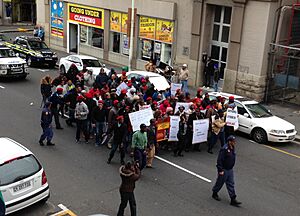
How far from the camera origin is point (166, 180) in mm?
12172

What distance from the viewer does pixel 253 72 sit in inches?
867

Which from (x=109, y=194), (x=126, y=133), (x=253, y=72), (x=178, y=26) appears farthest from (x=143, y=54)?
(x=109, y=194)

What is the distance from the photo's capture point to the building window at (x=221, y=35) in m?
24.0

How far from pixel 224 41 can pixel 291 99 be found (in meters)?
4.93

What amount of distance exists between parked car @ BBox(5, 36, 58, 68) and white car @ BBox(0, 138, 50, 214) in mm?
18852

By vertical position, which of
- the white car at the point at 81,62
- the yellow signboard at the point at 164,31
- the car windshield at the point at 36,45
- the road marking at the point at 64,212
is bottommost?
the road marking at the point at 64,212

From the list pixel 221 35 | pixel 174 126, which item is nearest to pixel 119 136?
pixel 174 126

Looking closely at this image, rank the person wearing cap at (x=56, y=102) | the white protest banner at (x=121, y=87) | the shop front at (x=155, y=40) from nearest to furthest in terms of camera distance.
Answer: the person wearing cap at (x=56, y=102) < the white protest banner at (x=121, y=87) < the shop front at (x=155, y=40)

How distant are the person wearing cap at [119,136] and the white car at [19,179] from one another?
3.34m

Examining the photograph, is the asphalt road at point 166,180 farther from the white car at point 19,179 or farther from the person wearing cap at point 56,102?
the white car at point 19,179

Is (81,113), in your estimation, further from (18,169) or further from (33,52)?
(33,52)

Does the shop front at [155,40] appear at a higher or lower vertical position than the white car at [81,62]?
higher

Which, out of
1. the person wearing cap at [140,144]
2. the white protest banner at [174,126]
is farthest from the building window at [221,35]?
the person wearing cap at [140,144]

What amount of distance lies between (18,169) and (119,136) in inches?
156
